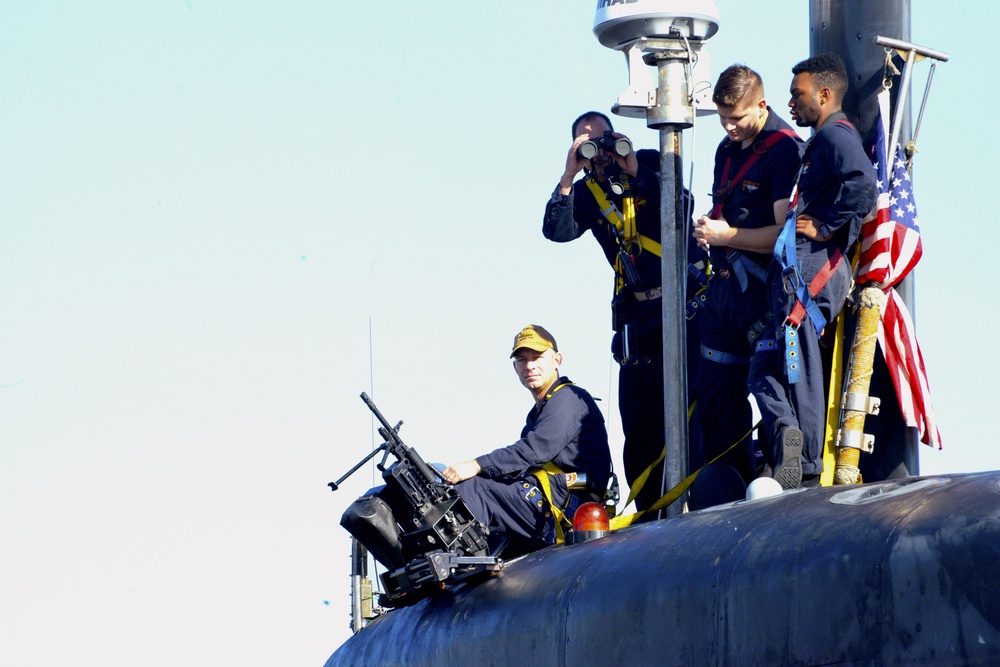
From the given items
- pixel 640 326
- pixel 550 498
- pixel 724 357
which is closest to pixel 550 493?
pixel 550 498

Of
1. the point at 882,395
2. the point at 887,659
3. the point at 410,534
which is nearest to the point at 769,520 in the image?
the point at 887,659

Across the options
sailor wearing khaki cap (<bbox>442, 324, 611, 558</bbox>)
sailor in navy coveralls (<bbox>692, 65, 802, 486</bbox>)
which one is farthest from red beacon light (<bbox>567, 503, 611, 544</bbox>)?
sailor wearing khaki cap (<bbox>442, 324, 611, 558</bbox>)

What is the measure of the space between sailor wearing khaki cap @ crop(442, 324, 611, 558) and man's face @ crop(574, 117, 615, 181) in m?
1.35

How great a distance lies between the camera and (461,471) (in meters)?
9.02

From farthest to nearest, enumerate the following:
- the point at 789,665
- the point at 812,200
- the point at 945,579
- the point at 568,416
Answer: the point at 568,416, the point at 812,200, the point at 789,665, the point at 945,579

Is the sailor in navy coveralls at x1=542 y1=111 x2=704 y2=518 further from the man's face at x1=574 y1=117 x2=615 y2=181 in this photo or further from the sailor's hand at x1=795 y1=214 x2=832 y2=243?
the sailor's hand at x1=795 y1=214 x2=832 y2=243

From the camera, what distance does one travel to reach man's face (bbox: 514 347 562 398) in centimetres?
977

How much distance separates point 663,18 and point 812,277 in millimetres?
2416

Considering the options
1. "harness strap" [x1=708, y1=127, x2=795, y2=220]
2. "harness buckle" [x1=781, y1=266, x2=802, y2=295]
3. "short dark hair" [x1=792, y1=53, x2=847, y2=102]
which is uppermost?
"short dark hair" [x1=792, y1=53, x2=847, y2=102]

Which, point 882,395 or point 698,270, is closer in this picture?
point 882,395

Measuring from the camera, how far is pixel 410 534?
8.66 metres

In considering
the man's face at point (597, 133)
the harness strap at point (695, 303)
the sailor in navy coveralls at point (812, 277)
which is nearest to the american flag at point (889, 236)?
the sailor in navy coveralls at point (812, 277)

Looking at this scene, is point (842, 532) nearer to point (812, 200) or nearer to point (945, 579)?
point (945, 579)

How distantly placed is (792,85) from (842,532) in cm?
383
